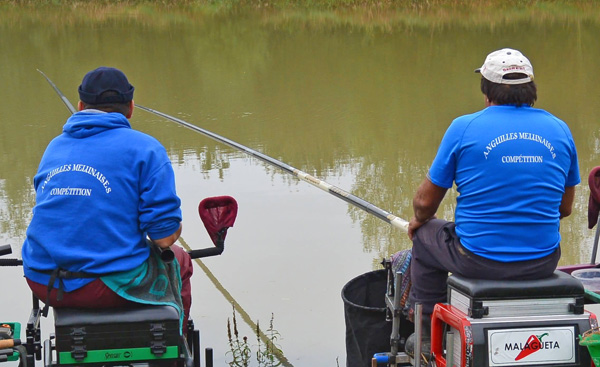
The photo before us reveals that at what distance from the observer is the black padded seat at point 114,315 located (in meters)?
2.62

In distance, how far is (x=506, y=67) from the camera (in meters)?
2.80

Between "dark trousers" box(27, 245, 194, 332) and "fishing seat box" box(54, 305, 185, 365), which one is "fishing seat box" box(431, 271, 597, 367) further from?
"dark trousers" box(27, 245, 194, 332)

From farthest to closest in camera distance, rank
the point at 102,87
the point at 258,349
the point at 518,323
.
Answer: the point at 258,349
the point at 102,87
the point at 518,323

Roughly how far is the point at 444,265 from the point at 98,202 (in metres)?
0.99

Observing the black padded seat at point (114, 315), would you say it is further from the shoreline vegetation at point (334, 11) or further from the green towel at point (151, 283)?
the shoreline vegetation at point (334, 11)

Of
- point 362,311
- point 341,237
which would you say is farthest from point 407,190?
point 362,311

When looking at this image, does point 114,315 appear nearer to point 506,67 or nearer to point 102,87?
point 102,87

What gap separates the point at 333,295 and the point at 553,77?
7.89m

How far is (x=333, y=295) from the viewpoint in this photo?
435cm

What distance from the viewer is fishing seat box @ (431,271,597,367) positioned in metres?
2.59

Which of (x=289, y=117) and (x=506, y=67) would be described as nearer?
(x=506, y=67)

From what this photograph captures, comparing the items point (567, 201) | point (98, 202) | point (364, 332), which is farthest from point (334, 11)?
point (98, 202)

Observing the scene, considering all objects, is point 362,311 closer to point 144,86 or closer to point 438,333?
point 438,333

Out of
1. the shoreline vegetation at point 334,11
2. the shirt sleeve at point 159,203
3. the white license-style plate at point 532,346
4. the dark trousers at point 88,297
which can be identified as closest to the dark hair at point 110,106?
the shirt sleeve at point 159,203
